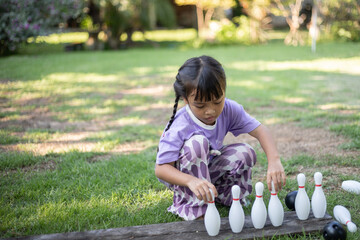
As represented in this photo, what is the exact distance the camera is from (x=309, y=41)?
11.8 metres

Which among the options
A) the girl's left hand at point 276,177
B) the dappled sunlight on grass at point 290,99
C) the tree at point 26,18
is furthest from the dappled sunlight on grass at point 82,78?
the girl's left hand at point 276,177

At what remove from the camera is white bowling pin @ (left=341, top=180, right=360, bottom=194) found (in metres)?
2.47

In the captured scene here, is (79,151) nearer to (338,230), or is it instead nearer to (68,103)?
(68,103)

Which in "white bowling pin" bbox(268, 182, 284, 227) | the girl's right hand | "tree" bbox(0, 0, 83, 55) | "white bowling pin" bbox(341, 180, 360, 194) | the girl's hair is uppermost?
"tree" bbox(0, 0, 83, 55)

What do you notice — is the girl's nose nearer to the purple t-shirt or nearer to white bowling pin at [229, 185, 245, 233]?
the purple t-shirt

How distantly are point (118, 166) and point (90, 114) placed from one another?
1.86m

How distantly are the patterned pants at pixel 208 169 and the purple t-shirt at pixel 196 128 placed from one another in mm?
58

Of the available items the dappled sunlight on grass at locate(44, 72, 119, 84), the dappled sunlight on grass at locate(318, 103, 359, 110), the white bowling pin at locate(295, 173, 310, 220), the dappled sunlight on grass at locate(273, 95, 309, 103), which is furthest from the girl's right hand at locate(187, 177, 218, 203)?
the dappled sunlight on grass at locate(44, 72, 119, 84)

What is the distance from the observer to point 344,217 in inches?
79.6

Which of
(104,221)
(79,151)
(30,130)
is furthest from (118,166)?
(30,130)

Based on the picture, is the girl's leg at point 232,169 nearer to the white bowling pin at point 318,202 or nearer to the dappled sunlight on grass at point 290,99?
the white bowling pin at point 318,202

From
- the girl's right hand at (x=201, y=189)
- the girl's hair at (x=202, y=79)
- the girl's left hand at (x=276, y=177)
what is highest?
the girl's hair at (x=202, y=79)

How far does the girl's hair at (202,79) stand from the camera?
198cm

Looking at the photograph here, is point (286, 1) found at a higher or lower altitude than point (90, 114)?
higher
